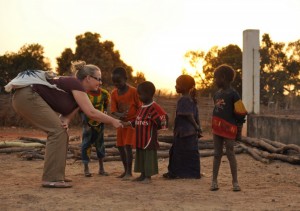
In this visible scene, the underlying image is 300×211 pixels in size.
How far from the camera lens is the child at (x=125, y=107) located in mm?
7051

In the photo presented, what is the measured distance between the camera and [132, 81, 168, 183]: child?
664cm

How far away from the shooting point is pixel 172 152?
24.0 feet

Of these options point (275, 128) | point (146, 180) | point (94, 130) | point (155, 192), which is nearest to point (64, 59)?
point (275, 128)

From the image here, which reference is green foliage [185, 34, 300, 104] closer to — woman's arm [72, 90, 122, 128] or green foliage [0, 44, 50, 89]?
green foliage [0, 44, 50, 89]

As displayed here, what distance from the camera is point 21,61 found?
2873 cm

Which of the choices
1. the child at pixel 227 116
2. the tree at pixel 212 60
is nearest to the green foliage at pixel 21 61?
the tree at pixel 212 60

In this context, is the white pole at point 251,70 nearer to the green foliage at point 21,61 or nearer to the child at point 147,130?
the child at point 147,130

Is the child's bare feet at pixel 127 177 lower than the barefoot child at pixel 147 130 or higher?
lower

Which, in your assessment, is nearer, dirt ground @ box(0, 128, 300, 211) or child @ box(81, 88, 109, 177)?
dirt ground @ box(0, 128, 300, 211)

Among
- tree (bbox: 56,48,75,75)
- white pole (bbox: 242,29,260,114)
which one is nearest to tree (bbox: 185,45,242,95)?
tree (bbox: 56,48,75,75)

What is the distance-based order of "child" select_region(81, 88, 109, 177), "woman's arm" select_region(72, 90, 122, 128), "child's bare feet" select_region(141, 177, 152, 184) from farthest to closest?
"child" select_region(81, 88, 109, 177), "child's bare feet" select_region(141, 177, 152, 184), "woman's arm" select_region(72, 90, 122, 128)

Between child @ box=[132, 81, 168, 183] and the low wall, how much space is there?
423 centimetres

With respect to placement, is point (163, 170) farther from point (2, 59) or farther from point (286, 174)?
point (2, 59)

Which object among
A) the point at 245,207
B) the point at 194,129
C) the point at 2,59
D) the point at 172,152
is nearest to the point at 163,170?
the point at 172,152
